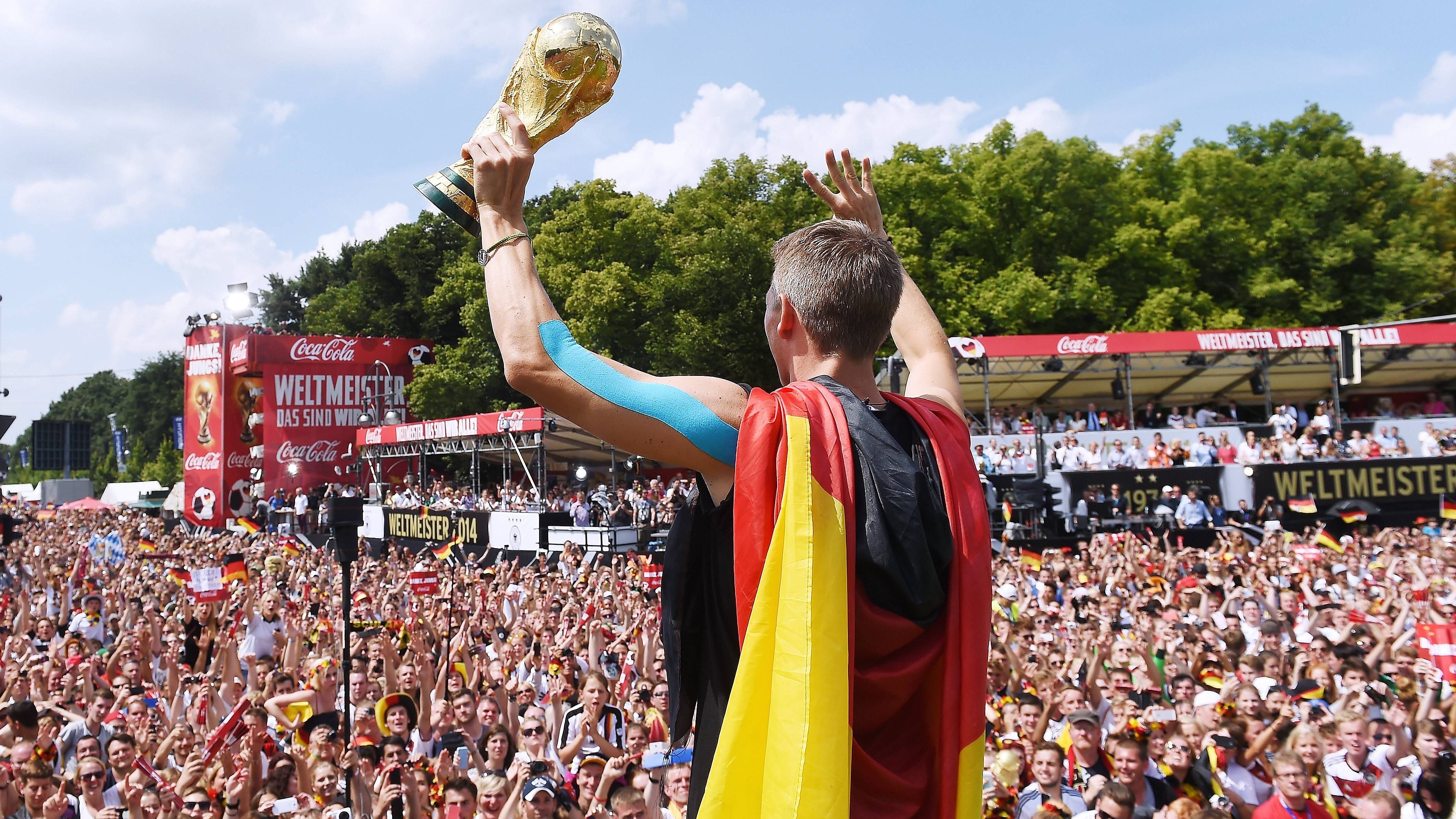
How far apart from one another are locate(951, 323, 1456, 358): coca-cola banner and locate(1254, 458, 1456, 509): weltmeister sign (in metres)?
5.09

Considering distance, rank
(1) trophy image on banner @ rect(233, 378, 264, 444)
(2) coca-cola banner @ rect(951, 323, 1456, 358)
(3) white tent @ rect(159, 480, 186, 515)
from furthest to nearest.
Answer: (3) white tent @ rect(159, 480, 186, 515), (1) trophy image on banner @ rect(233, 378, 264, 444), (2) coca-cola banner @ rect(951, 323, 1456, 358)

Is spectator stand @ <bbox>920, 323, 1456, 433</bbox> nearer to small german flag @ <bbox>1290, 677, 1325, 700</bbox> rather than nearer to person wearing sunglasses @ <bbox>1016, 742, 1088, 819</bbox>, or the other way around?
small german flag @ <bbox>1290, 677, 1325, 700</bbox>

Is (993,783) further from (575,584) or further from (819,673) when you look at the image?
(575,584)

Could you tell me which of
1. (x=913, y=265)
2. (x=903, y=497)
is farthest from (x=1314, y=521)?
(x=903, y=497)

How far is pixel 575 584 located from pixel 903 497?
1414 centimetres

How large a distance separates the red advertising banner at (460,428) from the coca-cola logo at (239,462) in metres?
5.50

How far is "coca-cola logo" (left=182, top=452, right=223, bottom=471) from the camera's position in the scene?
37469 millimetres

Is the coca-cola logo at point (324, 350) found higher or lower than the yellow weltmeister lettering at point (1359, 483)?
higher

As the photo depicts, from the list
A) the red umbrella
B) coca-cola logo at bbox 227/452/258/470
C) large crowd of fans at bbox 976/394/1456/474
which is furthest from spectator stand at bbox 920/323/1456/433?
the red umbrella

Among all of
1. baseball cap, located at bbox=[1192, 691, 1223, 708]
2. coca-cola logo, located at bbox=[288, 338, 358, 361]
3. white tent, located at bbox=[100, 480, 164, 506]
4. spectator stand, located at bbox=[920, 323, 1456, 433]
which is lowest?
baseball cap, located at bbox=[1192, 691, 1223, 708]

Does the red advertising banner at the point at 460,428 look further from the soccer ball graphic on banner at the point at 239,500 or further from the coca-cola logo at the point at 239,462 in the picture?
the coca-cola logo at the point at 239,462

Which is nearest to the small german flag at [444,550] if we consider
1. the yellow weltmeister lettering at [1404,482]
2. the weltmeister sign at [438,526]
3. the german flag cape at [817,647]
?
the weltmeister sign at [438,526]

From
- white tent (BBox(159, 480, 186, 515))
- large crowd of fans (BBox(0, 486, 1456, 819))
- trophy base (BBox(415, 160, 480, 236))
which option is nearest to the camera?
trophy base (BBox(415, 160, 480, 236))

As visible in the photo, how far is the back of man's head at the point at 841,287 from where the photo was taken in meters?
1.52
